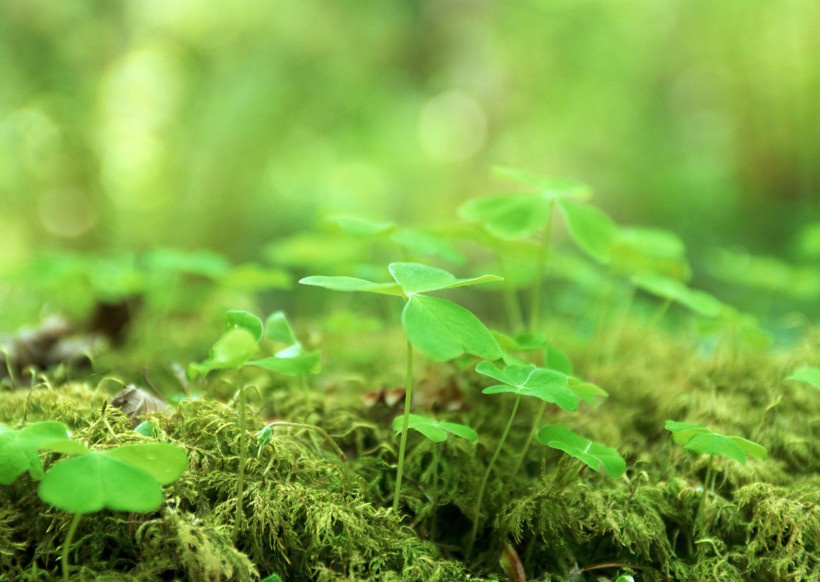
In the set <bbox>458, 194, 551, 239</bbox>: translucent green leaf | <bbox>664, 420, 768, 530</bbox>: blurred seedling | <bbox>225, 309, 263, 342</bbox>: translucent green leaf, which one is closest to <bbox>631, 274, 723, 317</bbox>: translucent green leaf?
<bbox>458, 194, 551, 239</bbox>: translucent green leaf

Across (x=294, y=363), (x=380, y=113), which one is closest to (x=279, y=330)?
(x=294, y=363)

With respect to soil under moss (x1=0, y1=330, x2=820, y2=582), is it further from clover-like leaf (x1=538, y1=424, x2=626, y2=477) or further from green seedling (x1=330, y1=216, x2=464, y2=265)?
green seedling (x1=330, y1=216, x2=464, y2=265)

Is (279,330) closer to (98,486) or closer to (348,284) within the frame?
(348,284)

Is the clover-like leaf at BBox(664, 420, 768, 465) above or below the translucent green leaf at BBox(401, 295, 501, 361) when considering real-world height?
below

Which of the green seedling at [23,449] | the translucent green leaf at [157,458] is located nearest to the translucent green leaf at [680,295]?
the translucent green leaf at [157,458]

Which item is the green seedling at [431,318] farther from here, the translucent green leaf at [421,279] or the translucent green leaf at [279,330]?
the translucent green leaf at [279,330]
